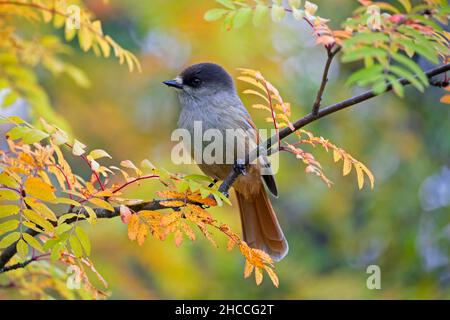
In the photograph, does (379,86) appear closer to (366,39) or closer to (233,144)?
(366,39)

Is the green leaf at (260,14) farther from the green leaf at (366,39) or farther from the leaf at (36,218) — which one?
the leaf at (36,218)

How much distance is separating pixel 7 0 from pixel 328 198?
4.85 m

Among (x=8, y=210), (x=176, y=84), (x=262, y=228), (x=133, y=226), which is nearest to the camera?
(x=8, y=210)

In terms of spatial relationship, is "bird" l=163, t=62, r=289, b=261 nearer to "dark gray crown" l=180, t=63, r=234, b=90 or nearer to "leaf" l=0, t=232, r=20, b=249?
"dark gray crown" l=180, t=63, r=234, b=90

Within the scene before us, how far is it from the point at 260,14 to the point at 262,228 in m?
2.08

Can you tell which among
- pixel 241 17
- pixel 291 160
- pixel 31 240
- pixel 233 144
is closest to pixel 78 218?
pixel 31 240

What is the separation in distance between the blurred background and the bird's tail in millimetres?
1677

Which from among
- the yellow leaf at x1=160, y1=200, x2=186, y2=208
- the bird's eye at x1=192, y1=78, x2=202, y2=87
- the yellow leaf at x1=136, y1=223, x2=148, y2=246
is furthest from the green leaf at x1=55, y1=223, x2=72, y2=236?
the bird's eye at x1=192, y1=78, x2=202, y2=87

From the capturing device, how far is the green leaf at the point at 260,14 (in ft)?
8.16

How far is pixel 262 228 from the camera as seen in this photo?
4.30 m

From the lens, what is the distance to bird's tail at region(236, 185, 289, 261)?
420 cm

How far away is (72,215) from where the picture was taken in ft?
8.03

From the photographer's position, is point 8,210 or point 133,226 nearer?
point 8,210
